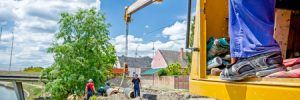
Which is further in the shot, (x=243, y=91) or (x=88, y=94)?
(x=88, y=94)

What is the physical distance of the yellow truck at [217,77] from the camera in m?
1.73

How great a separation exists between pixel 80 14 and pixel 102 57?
445cm

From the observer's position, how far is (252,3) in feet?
6.61

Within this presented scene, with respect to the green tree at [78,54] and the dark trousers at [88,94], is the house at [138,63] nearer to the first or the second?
the green tree at [78,54]

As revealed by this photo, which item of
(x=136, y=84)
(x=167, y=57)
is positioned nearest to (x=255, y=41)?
(x=136, y=84)

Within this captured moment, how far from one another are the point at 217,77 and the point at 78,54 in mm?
34684

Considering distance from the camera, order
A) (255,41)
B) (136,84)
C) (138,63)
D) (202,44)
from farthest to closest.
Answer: (138,63) < (136,84) < (202,44) < (255,41)

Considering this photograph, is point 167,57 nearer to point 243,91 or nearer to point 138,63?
point 138,63

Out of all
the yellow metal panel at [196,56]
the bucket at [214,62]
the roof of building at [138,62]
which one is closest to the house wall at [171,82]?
the roof of building at [138,62]

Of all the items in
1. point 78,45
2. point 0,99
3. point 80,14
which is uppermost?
point 80,14

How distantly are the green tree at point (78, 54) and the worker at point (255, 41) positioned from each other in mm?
33413

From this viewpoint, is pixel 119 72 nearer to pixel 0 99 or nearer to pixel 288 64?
pixel 0 99

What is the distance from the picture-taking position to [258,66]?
6.54 ft

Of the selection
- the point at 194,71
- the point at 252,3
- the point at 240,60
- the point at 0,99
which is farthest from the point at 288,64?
the point at 0,99
